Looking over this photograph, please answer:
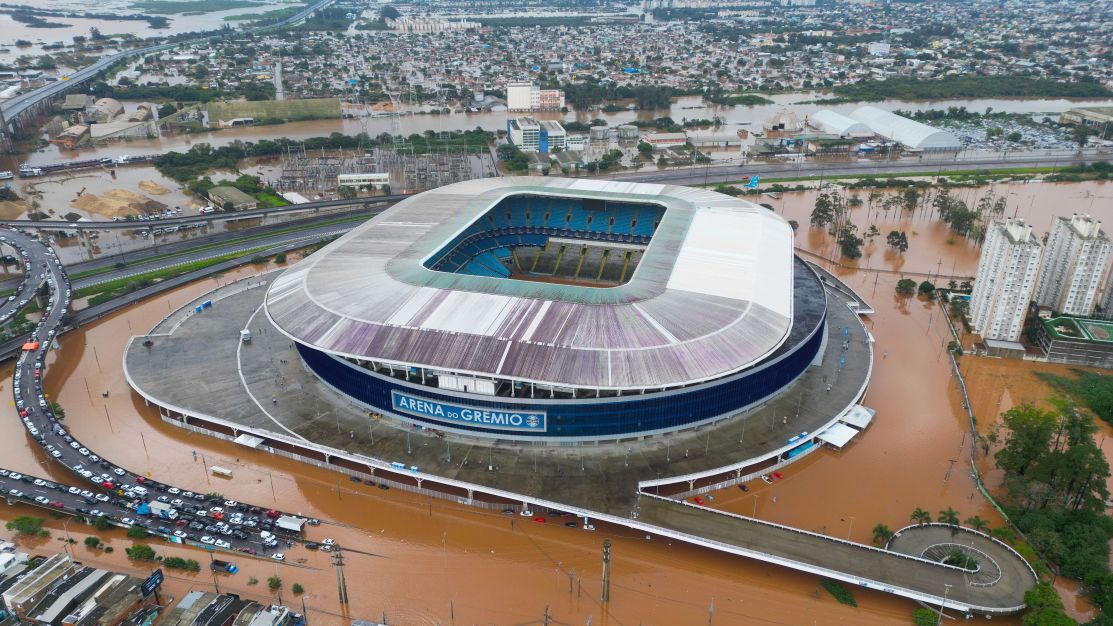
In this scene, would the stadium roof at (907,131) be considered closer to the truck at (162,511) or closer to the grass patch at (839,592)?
the grass patch at (839,592)

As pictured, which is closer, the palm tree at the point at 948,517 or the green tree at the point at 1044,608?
the green tree at the point at 1044,608

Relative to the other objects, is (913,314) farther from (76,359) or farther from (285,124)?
(285,124)

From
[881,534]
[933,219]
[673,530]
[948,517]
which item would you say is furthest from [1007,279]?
[933,219]

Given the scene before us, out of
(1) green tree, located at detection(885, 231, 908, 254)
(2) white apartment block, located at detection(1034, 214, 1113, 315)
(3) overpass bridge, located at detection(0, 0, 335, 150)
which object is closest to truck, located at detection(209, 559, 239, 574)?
(2) white apartment block, located at detection(1034, 214, 1113, 315)

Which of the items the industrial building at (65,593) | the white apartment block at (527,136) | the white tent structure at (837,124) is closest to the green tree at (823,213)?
the white tent structure at (837,124)

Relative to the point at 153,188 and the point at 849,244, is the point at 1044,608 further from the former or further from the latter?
the point at 153,188

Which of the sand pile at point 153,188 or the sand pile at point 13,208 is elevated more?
the sand pile at point 153,188
